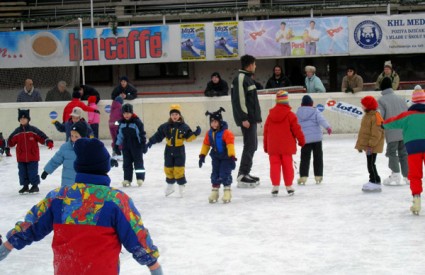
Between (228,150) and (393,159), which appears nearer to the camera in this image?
(228,150)

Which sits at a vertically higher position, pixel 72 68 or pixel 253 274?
pixel 72 68

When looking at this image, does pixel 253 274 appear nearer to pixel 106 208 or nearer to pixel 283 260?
pixel 283 260

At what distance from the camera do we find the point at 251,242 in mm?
8047

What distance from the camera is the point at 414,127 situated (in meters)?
8.72

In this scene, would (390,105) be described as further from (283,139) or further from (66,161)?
(66,161)

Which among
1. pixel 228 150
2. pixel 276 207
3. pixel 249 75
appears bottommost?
pixel 276 207

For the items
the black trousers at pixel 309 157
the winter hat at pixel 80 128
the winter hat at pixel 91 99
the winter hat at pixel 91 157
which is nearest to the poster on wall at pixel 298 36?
the winter hat at pixel 91 99

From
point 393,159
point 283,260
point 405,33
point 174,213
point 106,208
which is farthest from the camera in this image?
point 405,33


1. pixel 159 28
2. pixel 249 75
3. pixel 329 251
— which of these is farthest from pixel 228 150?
pixel 159 28

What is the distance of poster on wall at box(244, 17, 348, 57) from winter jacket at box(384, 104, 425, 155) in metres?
13.6

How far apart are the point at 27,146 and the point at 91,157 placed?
781cm

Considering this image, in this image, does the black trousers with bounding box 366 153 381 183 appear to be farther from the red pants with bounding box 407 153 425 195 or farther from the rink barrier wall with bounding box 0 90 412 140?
the rink barrier wall with bounding box 0 90 412 140

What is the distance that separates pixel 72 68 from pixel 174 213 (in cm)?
1154

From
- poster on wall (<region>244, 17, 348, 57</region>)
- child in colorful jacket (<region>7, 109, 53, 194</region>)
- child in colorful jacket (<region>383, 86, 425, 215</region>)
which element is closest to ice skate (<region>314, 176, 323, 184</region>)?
child in colorful jacket (<region>383, 86, 425, 215</region>)
